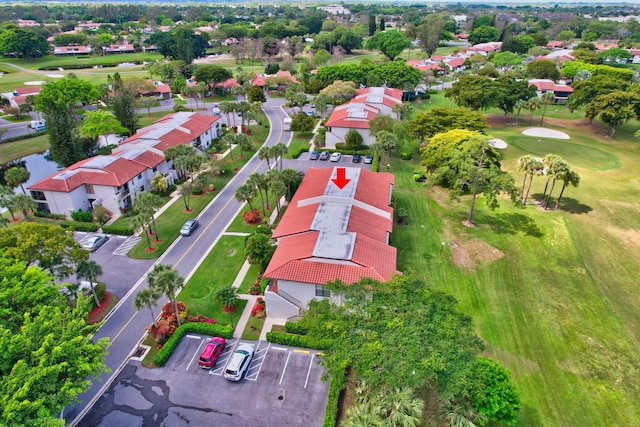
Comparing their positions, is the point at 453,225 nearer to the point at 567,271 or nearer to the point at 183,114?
the point at 567,271

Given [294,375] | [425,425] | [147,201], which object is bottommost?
[294,375]

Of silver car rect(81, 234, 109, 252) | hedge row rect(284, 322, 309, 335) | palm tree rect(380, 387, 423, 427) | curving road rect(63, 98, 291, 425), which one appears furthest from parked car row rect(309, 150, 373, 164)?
palm tree rect(380, 387, 423, 427)

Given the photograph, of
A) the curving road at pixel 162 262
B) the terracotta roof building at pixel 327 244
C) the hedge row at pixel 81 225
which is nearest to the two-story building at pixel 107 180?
the hedge row at pixel 81 225

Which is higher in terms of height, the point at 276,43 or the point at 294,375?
the point at 276,43

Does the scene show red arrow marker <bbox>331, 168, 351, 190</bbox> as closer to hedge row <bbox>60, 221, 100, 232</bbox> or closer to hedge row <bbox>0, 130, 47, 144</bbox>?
hedge row <bbox>60, 221, 100, 232</bbox>

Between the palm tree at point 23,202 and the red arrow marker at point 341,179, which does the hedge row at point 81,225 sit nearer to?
the palm tree at point 23,202

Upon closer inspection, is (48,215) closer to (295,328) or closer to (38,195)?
(38,195)

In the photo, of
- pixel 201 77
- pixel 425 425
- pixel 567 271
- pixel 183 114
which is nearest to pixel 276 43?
pixel 201 77

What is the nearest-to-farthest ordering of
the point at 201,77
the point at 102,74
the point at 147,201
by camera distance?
the point at 147,201
the point at 201,77
the point at 102,74
